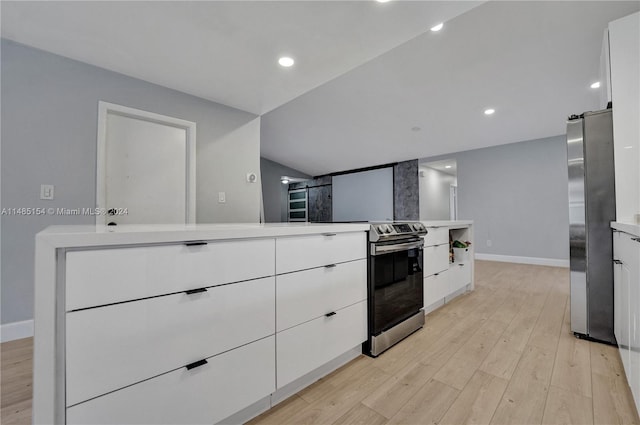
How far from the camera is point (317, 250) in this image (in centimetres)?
140

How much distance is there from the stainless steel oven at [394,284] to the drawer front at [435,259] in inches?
7.2

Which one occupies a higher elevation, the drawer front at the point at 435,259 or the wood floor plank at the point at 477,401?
the drawer front at the point at 435,259

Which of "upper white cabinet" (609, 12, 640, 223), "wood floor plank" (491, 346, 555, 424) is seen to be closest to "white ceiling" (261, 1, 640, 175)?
"upper white cabinet" (609, 12, 640, 223)

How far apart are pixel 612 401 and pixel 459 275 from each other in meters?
1.62

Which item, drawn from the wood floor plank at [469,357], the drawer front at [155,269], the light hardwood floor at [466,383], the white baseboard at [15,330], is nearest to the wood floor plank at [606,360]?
the light hardwood floor at [466,383]

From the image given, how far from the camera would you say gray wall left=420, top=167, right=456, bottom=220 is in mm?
6691

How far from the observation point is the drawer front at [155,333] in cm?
75

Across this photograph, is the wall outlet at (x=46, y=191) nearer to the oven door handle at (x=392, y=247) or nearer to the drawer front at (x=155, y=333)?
the drawer front at (x=155, y=333)

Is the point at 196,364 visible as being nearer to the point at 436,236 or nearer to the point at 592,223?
the point at 436,236

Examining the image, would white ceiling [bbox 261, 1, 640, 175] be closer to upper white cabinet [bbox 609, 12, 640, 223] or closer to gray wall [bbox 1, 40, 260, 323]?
upper white cabinet [bbox 609, 12, 640, 223]

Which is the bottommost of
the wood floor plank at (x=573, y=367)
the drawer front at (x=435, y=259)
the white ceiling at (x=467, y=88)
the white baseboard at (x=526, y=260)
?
the wood floor plank at (x=573, y=367)

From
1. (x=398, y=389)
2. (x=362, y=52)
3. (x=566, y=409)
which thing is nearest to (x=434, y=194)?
(x=362, y=52)

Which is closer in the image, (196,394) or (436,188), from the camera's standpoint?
(196,394)

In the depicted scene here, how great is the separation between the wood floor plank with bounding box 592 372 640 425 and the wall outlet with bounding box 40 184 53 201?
Result: 139 inches
